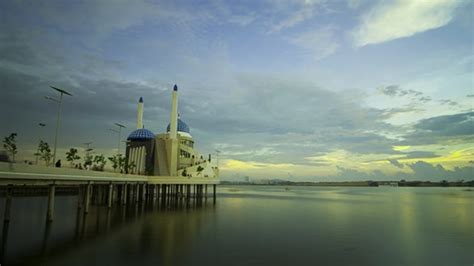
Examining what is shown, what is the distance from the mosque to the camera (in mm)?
82000

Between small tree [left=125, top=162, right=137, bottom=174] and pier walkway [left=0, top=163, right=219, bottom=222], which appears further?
small tree [left=125, top=162, right=137, bottom=174]

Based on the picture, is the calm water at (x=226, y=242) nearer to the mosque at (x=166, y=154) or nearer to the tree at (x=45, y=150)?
the tree at (x=45, y=150)

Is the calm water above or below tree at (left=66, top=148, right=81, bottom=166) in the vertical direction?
below

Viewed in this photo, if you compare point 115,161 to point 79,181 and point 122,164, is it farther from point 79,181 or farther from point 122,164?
point 79,181

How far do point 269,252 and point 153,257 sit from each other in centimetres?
878

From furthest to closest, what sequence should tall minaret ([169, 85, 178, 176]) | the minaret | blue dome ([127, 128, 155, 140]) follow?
blue dome ([127, 128, 155, 140])
the minaret
tall minaret ([169, 85, 178, 176])

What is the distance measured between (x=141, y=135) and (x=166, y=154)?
9832mm

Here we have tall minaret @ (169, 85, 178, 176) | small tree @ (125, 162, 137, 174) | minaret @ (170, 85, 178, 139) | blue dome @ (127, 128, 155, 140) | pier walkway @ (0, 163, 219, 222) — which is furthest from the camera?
blue dome @ (127, 128, 155, 140)

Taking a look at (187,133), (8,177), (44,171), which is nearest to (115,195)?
(187,133)

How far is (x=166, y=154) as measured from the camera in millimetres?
82875

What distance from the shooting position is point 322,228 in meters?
39.2

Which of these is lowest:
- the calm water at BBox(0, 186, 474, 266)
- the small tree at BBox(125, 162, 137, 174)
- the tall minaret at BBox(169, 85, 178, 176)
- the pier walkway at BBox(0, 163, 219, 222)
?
the calm water at BBox(0, 186, 474, 266)

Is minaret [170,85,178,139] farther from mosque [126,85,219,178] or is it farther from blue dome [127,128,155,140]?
blue dome [127,128,155,140]

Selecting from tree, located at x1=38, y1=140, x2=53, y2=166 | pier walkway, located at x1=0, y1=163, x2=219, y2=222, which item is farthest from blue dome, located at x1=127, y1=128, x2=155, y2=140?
tree, located at x1=38, y1=140, x2=53, y2=166
